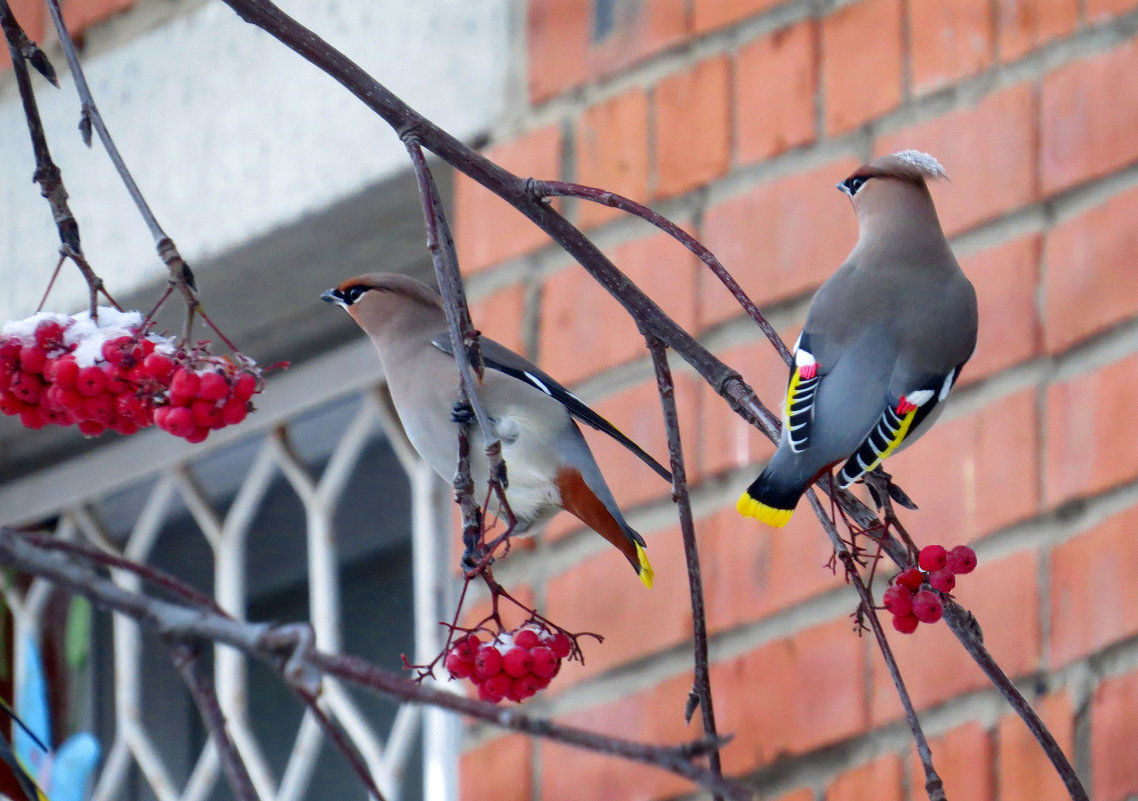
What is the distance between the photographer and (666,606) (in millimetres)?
2066

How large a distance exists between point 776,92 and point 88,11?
1.26m

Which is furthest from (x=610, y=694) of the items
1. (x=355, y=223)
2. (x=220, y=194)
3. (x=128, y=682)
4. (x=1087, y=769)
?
(x=128, y=682)

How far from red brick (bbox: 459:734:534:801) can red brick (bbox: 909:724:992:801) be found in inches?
19.6

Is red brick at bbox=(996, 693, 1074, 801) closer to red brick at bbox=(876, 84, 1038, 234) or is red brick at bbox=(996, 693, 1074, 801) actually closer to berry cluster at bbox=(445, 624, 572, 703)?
red brick at bbox=(876, 84, 1038, 234)

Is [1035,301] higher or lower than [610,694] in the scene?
higher

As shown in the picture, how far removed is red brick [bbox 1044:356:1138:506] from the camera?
178cm

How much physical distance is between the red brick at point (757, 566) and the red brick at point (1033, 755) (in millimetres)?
256

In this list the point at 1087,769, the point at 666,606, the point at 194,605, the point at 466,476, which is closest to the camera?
the point at 194,605

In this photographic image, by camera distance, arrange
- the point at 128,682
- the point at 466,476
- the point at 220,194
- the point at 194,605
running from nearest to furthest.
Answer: the point at 194,605 → the point at 466,476 → the point at 220,194 → the point at 128,682

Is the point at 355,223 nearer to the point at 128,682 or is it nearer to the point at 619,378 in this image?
the point at 619,378

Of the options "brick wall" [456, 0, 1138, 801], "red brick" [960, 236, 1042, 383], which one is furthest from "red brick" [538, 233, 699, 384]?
"red brick" [960, 236, 1042, 383]

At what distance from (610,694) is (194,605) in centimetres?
145

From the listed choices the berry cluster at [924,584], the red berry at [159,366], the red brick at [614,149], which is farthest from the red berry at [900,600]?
the red brick at [614,149]

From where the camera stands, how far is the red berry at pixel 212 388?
3.82 ft
